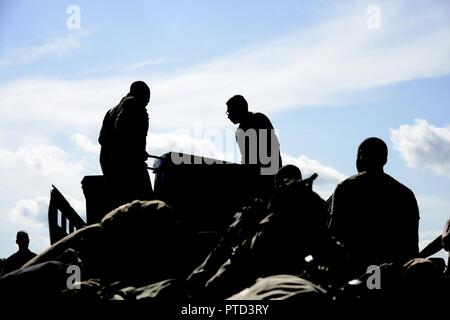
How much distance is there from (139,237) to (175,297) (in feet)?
4.93

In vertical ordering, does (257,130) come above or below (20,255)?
above

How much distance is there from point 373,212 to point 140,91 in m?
4.57

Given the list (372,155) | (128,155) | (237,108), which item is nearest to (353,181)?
(372,155)

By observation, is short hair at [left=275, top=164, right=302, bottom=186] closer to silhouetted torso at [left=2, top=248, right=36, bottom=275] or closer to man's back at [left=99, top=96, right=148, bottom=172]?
man's back at [left=99, top=96, right=148, bottom=172]

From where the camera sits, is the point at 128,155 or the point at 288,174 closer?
the point at 288,174

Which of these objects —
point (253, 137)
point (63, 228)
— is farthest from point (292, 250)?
point (63, 228)

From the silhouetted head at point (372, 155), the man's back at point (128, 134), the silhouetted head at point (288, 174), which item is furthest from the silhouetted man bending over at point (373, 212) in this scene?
the man's back at point (128, 134)

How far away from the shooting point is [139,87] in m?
11.5

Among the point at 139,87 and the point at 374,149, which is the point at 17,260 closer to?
the point at 139,87

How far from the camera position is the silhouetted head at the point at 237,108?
38.0ft

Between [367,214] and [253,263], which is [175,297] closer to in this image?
[253,263]

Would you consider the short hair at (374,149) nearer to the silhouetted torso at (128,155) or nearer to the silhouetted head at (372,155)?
the silhouetted head at (372,155)
